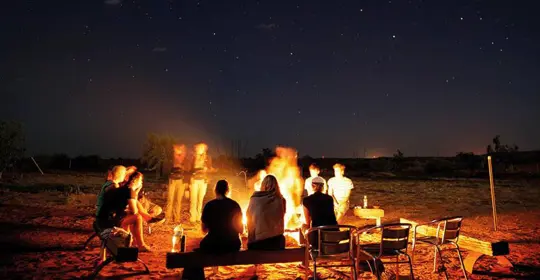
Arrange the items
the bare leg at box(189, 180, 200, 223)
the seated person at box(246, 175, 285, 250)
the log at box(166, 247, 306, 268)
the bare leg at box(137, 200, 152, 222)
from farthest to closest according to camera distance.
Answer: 1. the bare leg at box(189, 180, 200, 223)
2. the bare leg at box(137, 200, 152, 222)
3. the seated person at box(246, 175, 285, 250)
4. the log at box(166, 247, 306, 268)

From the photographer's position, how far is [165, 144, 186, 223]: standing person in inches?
426

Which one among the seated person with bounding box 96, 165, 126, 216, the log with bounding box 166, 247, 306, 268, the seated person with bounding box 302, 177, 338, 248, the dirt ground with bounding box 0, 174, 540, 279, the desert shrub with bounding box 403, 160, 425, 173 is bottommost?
the dirt ground with bounding box 0, 174, 540, 279

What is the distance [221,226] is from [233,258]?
0.46 meters

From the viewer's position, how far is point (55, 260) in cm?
699

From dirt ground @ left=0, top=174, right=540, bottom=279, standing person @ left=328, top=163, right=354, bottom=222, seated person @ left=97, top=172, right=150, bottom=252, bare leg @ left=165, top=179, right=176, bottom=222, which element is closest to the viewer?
dirt ground @ left=0, top=174, right=540, bottom=279

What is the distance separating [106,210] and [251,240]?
270 centimetres

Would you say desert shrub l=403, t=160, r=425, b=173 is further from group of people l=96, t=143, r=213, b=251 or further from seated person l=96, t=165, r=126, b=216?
seated person l=96, t=165, r=126, b=216

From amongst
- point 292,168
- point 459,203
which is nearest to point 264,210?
point 292,168

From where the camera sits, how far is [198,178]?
10.8 metres

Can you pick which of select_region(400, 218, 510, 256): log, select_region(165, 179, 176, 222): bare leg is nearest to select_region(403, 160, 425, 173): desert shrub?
select_region(165, 179, 176, 222): bare leg

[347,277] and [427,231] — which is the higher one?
[427,231]

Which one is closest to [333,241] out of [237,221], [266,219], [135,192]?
[266,219]

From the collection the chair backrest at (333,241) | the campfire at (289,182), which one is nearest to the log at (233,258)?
the chair backrest at (333,241)

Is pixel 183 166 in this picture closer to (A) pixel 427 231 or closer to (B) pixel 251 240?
(B) pixel 251 240
